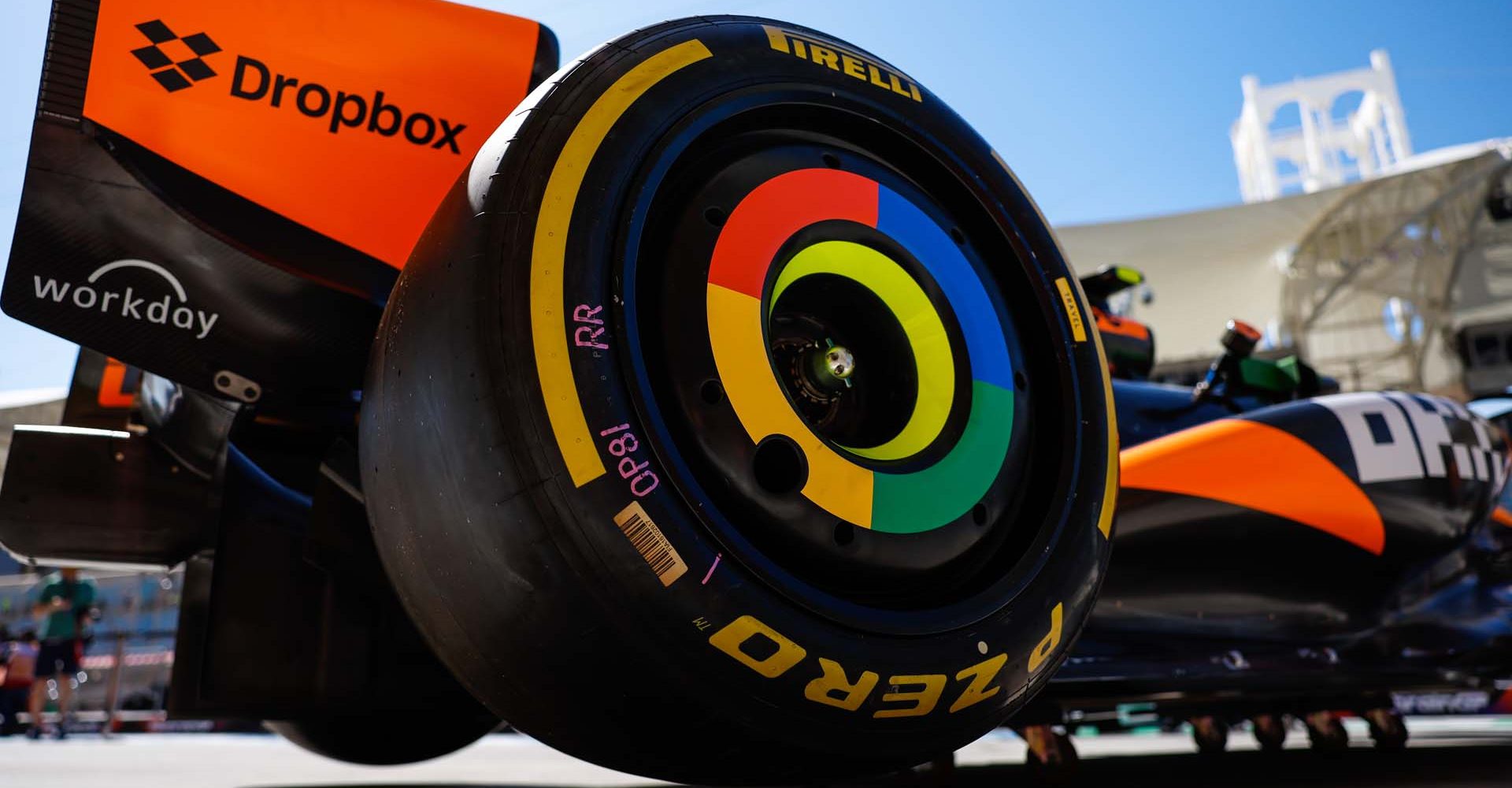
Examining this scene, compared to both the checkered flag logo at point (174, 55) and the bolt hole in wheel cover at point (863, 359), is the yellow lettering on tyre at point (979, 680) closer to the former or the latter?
the bolt hole in wheel cover at point (863, 359)

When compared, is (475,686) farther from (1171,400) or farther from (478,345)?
(1171,400)

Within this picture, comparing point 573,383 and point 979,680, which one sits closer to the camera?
point 573,383

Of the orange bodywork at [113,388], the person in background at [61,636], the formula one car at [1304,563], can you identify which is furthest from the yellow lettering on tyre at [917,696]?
the person in background at [61,636]

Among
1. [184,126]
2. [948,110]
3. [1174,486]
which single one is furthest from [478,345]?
[1174,486]

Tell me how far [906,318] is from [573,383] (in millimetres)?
482

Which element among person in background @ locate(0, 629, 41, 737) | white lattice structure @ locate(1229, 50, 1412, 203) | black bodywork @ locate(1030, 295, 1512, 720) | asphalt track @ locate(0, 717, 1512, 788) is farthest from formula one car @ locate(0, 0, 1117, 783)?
white lattice structure @ locate(1229, 50, 1412, 203)

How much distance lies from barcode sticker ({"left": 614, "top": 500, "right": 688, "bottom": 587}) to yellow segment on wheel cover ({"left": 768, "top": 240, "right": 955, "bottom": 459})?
31 centimetres

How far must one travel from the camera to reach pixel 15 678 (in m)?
7.24

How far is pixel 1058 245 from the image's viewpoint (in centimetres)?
153

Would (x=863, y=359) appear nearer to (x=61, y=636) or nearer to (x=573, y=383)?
(x=573, y=383)

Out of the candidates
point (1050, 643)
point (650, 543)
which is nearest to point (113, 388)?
point (650, 543)

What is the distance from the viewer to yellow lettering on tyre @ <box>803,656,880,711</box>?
101 cm

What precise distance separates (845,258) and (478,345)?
1.54 feet

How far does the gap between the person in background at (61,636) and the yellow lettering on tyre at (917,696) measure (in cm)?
577
